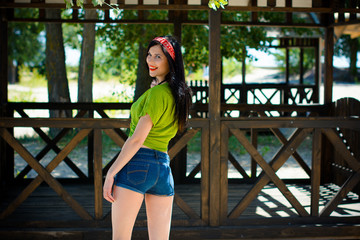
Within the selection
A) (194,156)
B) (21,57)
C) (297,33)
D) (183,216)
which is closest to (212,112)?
(183,216)

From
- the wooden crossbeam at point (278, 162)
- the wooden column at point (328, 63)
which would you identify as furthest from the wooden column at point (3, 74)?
the wooden column at point (328, 63)

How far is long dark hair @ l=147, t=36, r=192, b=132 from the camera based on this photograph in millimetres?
3461

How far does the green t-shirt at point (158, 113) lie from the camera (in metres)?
3.36

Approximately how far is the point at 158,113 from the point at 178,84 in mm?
267

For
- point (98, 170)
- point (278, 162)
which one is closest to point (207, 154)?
point (278, 162)

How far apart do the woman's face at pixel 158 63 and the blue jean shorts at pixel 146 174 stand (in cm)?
54

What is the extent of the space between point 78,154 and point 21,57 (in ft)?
67.8

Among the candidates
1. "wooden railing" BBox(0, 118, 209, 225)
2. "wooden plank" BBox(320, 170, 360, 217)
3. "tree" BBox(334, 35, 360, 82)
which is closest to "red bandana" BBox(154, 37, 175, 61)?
"wooden railing" BBox(0, 118, 209, 225)

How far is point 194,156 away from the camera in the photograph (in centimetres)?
1399

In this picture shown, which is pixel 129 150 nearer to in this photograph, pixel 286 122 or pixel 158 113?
pixel 158 113

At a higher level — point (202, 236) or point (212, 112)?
point (212, 112)

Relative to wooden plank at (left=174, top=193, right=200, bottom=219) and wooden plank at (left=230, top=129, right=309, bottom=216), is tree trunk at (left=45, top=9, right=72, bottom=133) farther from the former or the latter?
wooden plank at (left=230, top=129, right=309, bottom=216)

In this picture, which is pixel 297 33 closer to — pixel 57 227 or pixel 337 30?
pixel 337 30

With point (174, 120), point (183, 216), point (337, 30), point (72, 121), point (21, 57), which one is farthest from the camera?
point (21, 57)
